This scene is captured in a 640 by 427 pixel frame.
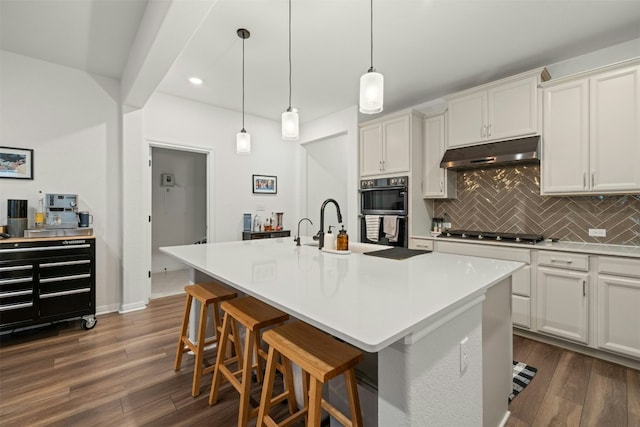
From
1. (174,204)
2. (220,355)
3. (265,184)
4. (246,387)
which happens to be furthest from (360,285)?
(174,204)

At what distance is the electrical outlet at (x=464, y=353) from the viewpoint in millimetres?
1123

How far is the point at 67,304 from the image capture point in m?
2.78

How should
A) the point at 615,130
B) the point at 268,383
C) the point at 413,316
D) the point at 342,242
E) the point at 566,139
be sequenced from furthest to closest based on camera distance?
the point at 566,139
the point at 615,130
the point at 342,242
the point at 268,383
the point at 413,316

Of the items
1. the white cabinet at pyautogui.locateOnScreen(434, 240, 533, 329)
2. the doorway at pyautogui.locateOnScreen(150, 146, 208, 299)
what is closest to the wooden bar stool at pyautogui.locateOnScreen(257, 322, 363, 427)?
the white cabinet at pyautogui.locateOnScreen(434, 240, 533, 329)

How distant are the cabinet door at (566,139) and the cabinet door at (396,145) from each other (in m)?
1.36

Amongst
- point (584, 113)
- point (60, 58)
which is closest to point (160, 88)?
point (60, 58)

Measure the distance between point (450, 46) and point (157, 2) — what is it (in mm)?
2379

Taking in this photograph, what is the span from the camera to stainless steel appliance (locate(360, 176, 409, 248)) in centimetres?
361

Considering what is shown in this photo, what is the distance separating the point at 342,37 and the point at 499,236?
2411mm

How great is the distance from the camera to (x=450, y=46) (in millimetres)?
2658

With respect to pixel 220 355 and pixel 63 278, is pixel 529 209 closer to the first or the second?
pixel 220 355

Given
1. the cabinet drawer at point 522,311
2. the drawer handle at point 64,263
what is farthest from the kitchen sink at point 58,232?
the cabinet drawer at point 522,311

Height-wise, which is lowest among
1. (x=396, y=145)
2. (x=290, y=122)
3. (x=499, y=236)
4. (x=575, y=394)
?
(x=575, y=394)

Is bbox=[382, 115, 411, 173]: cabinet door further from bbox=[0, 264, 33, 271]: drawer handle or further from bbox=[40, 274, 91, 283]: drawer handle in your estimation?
bbox=[0, 264, 33, 271]: drawer handle
